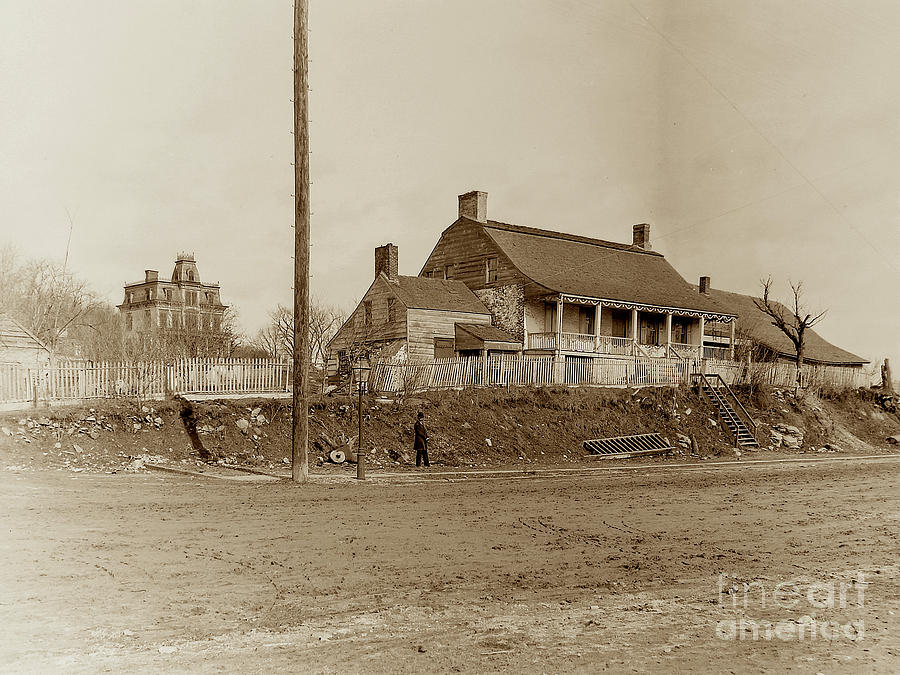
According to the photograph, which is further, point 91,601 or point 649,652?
point 91,601

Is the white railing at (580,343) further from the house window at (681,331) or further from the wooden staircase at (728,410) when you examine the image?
the house window at (681,331)

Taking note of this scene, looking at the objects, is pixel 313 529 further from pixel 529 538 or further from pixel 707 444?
pixel 707 444

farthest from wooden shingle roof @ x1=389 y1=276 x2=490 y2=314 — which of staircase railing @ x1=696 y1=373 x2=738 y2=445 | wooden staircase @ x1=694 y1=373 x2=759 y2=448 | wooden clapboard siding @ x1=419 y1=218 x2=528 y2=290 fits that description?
wooden staircase @ x1=694 y1=373 x2=759 y2=448

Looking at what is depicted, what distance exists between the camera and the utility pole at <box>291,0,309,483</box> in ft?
48.1

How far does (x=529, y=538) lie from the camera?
9867mm

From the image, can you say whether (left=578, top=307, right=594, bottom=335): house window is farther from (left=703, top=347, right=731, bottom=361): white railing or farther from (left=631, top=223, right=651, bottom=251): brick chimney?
(left=631, top=223, right=651, bottom=251): brick chimney

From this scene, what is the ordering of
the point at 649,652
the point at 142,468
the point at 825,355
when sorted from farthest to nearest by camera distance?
the point at 825,355
the point at 142,468
the point at 649,652

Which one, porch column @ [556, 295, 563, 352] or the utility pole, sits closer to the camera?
the utility pole

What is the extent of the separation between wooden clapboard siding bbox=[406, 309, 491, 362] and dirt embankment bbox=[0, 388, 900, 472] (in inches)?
319

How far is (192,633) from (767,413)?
30.2 m

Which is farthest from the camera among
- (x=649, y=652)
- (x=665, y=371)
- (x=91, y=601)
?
(x=665, y=371)

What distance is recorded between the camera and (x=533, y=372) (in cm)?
2736

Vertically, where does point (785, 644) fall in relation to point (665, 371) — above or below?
below

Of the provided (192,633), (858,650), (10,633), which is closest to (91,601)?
(10,633)
